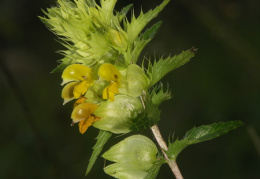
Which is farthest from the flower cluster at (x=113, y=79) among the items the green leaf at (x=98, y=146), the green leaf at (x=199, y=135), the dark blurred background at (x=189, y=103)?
the dark blurred background at (x=189, y=103)

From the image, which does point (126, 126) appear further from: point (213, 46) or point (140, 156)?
point (213, 46)

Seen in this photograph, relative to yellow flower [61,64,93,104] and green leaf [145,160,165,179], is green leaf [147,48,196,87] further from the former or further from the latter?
green leaf [145,160,165,179]

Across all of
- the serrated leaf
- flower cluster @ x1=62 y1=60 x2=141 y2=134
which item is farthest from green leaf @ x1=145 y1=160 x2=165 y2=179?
Answer: flower cluster @ x1=62 y1=60 x2=141 y2=134

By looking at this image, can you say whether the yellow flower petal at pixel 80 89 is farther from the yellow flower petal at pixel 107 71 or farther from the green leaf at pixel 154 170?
the green leaf at pixel 154 170

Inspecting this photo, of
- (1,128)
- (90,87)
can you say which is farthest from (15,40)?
(90,87)

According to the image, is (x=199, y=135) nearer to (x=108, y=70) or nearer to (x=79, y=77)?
(x=108, y=70)
